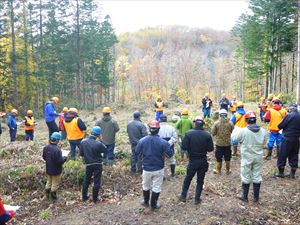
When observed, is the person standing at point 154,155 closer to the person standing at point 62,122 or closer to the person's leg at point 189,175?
the person's leg at point 189,175

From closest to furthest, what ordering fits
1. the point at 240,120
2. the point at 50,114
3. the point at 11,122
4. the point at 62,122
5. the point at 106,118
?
the point at 106,118 < the point at 240,120 < the point at 50,114 < the point at 62,122 < the point at 11,122

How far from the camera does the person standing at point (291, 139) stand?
31.0 feet

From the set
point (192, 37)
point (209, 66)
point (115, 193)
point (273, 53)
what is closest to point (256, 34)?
point (273, 53)

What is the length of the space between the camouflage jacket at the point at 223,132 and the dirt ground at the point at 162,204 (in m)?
1.25

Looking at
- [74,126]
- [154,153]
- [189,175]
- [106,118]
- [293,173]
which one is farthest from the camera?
[74,126]

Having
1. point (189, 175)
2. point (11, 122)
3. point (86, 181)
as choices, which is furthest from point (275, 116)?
point (11, 122)

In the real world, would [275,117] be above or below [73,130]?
above

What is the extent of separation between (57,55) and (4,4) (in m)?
8.30

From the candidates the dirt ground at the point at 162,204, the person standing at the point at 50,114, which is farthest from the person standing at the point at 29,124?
the dirt ground at the point at 162,204

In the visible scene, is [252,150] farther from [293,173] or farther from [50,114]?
[50,114]

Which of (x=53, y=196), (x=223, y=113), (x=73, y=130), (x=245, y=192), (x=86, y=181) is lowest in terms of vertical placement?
(x=53, y=196)

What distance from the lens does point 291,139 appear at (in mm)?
9547

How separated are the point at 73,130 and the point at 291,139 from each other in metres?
7.17

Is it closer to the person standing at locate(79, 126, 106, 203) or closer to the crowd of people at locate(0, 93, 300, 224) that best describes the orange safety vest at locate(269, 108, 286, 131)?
the crowd of people at locate(0, 93, 300, 224)
